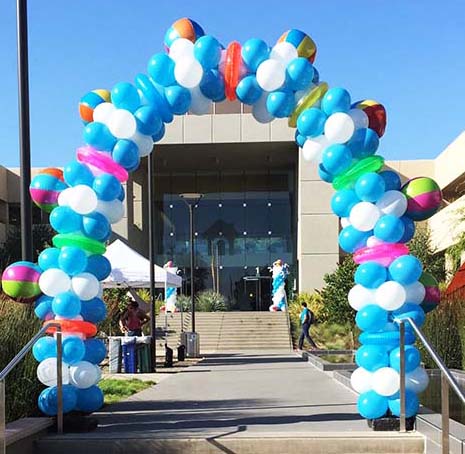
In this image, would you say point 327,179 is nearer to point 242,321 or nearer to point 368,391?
point 368,391

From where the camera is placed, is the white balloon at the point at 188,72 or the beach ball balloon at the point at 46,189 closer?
the white balloon at the point at 188,72

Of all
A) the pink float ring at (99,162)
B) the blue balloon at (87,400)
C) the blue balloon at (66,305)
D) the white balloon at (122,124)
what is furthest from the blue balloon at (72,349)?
the white balloon at (122,124)

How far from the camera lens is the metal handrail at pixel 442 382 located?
5.70 metres

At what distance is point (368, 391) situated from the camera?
748cm

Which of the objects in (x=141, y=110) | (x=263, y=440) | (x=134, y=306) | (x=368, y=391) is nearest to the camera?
(x=263, y=440)

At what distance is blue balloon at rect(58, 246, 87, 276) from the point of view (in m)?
7.85

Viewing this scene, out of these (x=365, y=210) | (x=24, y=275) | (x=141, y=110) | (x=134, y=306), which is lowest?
(x=134, y=306)

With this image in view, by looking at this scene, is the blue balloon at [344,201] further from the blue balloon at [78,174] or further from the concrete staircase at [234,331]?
the concrete staircase at [234,331]

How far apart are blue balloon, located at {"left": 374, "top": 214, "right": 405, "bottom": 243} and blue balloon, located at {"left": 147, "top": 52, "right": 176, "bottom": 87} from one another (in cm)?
305

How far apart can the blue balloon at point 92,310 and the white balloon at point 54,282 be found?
0.36 m

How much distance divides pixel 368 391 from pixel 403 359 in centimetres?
55

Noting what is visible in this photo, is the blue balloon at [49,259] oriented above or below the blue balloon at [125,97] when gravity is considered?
below

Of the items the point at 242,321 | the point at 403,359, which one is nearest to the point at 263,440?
the point at 403,359


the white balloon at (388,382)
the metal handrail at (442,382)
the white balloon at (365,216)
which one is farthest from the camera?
the white balloon at (365,216)
